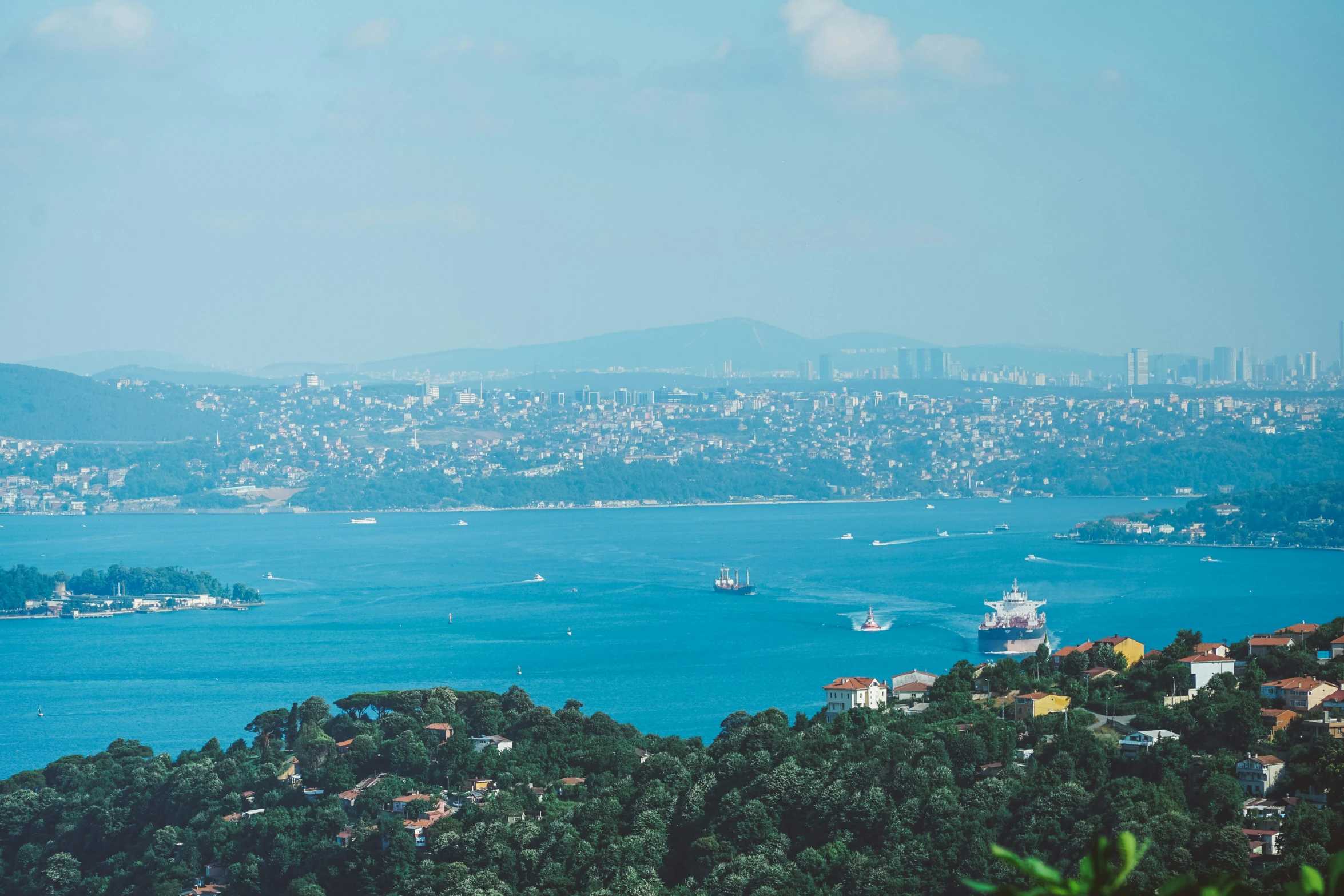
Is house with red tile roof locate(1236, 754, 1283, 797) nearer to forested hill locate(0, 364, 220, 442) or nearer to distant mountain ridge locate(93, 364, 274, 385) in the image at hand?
forested hill locate(0, 364, 220, 442)

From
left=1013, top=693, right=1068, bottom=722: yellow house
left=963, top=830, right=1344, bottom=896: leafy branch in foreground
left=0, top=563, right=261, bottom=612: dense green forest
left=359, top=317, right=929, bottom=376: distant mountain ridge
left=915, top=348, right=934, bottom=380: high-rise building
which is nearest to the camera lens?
left=963, top=830, right=1344, bottom=896: leafy branch in foreground

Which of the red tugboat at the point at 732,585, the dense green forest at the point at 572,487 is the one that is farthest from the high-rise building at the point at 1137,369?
the red tugboat at the point at 732,585

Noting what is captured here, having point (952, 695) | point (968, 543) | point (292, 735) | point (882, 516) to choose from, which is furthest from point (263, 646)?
point (882, 516)

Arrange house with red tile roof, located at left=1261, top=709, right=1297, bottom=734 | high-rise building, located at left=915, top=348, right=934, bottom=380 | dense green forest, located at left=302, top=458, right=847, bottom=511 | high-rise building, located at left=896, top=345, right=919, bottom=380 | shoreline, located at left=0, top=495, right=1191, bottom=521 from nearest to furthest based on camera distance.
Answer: house with red tile roof, located at left=1261, top=709, right=1297, bottom=734 < shoreline, located at left=0, top=495, right=1191, bottom=521 < dense green forest, located at left=302, top=458, right=847, bottom=511 < high-rise building, located at left=896, top=345, right=919, bottom=380 < high-rise building, located at left=915, top=348, right=934, bottom=380

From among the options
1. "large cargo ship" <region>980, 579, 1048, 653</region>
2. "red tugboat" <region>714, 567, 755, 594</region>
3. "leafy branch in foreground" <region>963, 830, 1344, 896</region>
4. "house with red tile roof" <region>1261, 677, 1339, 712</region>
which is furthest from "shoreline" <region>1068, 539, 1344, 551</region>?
"leafy branch in foreground" <region>963, 830, 1344, 896</region>

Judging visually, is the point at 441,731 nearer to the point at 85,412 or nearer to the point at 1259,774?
the point at 1259,774

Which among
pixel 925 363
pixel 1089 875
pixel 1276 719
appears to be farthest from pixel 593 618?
pixel 925 363

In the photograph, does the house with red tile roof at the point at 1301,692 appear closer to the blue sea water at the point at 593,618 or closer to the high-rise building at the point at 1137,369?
the blue sea water at the point at 593,618
